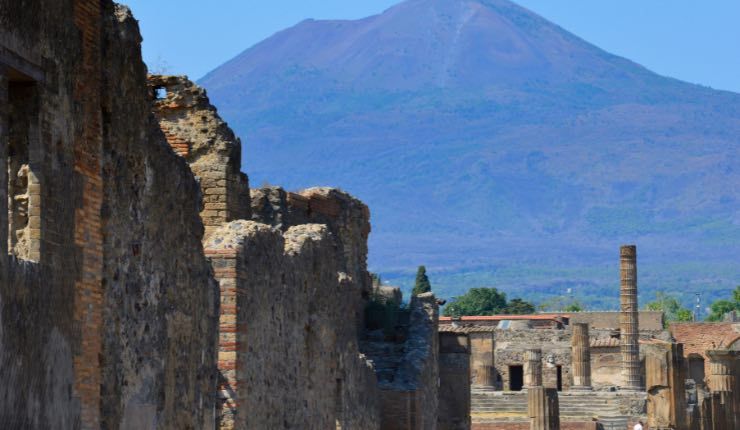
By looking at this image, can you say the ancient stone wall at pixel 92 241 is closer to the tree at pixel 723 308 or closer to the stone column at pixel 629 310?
the stone column at pixel 629 310

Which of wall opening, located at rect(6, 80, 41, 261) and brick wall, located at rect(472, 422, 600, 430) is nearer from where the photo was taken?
wall opening, located at rect(6, 80, 41, 261)

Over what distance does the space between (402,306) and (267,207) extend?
7.59 m

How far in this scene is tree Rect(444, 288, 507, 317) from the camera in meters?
119

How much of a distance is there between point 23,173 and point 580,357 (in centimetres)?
5170

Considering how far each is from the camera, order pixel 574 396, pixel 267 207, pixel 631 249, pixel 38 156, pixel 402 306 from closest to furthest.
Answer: pixel 38 156 → pixel 267 207 → pixel 402 306 → pixel 574 396 → pixel 631 249

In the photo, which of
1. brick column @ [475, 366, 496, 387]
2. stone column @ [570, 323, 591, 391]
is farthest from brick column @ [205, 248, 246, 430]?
brick column @ [475, 366, 496, 387]

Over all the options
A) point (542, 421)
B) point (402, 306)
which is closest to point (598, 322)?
point (542, 421)

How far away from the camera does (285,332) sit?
18.5m

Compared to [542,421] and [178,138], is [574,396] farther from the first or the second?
[178,138]

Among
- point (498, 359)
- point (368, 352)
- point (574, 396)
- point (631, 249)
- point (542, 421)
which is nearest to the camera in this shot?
point (368, 352)

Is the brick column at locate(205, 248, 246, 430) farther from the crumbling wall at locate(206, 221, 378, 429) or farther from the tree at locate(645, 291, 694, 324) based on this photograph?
the tree at locate(645, 291, 694, 324)

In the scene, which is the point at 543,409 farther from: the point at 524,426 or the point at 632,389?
the point at 632,389

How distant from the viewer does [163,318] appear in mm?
12938

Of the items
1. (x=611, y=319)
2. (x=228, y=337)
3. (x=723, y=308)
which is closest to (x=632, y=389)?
(x=611, y=319)
